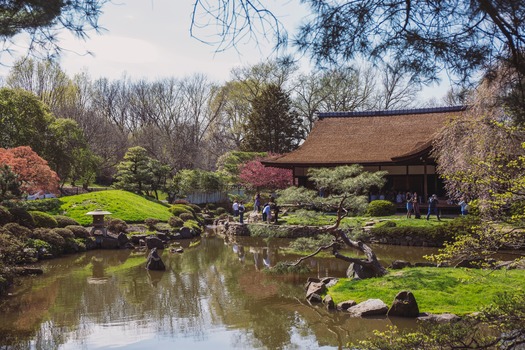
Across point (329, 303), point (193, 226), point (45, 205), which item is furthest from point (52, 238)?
point (329, 303)

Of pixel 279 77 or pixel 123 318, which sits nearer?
pixel 123 318

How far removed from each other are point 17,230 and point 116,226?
5.80m

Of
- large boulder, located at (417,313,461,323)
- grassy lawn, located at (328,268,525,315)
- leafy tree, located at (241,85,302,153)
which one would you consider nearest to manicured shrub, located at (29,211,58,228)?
grassy lawn, located at (328,268,525,315)

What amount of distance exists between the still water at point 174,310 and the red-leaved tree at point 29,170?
6.12 metres

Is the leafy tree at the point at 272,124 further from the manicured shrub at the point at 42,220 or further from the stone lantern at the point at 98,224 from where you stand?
the manicured shrub at the point at 42,220

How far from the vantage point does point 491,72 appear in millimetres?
4883

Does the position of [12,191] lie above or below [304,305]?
above

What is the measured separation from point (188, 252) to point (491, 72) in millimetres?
16515

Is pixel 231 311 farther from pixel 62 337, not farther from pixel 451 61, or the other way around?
pixel 451 61

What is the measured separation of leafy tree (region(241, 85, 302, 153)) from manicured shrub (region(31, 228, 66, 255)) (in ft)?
77.9

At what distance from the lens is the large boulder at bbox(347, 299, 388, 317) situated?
999cm

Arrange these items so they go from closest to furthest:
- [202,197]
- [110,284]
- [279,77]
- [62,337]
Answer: [62,337] → [110,284] → [202,197] → [279,77]

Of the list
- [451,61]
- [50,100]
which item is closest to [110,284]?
[451,61]

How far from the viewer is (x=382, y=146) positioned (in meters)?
28.6
